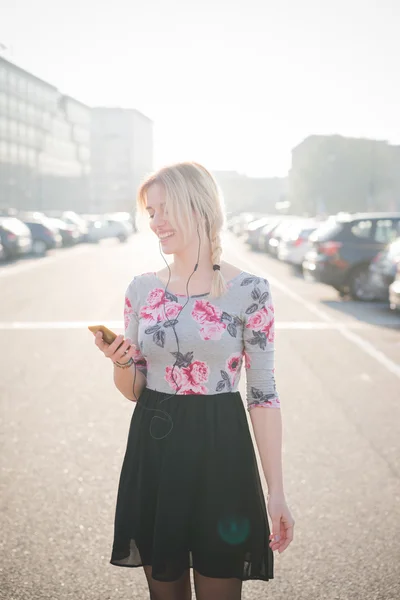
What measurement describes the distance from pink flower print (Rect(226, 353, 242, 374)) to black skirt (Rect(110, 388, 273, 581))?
0.27 ft

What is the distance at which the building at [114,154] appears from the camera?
11694cm

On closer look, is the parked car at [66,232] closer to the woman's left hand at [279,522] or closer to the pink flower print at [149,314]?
the pink flower print at [149,314]

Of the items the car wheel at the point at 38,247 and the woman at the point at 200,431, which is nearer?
the woman at the point at 200,431

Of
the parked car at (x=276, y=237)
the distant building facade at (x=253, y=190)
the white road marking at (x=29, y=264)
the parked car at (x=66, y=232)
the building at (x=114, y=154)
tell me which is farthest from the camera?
the distant building facade at (x=253, y=190)

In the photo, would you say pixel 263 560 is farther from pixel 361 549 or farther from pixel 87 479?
pixel 87 479

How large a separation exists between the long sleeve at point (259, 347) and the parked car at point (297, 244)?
63.8 feet

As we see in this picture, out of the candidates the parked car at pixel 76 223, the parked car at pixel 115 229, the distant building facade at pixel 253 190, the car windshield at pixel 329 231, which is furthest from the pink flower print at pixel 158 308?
the distant building facade at pixel 253 190

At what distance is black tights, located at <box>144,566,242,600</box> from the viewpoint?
2377 millimetres

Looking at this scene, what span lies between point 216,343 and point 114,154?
119m

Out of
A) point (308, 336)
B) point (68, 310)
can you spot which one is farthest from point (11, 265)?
point (308, 336)

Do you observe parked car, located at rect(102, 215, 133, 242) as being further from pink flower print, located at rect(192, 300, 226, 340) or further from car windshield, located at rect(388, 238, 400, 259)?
pink flower print, located at rect(192, 300, 226, 340)

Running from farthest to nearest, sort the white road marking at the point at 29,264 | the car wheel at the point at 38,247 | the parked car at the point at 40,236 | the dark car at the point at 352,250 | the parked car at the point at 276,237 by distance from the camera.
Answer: the parked car at the point at 40,236
the car wheel at the point at 38,247
the parked car at the point at 276,237
the white road marking at the point at 29,264
the dark car at the point at 352,250

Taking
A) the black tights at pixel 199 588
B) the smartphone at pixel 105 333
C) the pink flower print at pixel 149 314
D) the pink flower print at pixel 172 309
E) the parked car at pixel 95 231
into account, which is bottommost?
the parked car at pixel 95 231

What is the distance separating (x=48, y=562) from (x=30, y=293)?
12.7 meters
